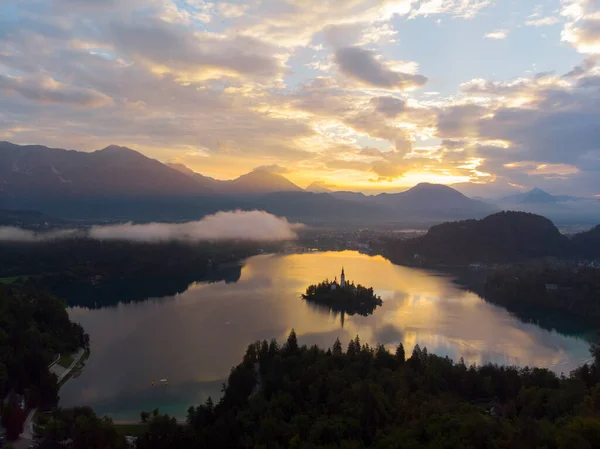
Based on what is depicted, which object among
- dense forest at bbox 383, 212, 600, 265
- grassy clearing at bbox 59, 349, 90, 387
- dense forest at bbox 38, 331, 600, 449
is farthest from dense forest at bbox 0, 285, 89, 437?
dense forest at bbox 383, 212, 600, 265

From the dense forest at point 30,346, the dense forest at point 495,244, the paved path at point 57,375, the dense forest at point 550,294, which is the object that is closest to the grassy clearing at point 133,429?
the paved path at point 57,375

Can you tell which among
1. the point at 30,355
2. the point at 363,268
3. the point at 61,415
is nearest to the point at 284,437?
the point at 61,415

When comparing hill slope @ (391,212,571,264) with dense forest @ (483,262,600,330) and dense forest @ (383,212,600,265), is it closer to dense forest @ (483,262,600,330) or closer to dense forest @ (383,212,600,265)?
dense forest @ (383,212,600,265)

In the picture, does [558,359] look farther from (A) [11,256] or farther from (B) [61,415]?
(A) [11,256]

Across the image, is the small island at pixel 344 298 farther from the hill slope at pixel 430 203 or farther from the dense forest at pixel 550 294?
the hill slope at pixel 430 203

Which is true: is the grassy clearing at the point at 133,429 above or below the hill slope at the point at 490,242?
below

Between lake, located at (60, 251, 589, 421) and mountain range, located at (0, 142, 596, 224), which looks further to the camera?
mountain range, located at (0, 142, 596, 224)
